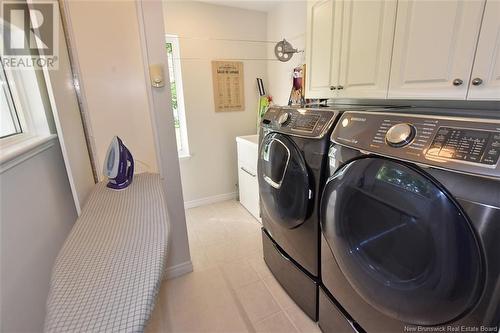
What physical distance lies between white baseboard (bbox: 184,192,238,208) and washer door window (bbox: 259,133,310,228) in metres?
1.61

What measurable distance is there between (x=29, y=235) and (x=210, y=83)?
2229mm

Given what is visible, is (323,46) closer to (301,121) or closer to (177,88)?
(301,121)

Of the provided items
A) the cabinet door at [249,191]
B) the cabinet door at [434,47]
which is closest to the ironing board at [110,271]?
the cabinet door at [434,47]

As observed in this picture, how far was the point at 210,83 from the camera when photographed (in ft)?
9.00

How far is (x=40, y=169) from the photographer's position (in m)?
1.06

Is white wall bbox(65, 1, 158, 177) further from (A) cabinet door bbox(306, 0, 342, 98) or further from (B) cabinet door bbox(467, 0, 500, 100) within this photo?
(B) cabinet door bbox(467, 0, 500, 100)

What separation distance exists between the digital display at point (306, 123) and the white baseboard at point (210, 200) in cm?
206

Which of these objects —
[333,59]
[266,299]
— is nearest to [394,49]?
[333,59]

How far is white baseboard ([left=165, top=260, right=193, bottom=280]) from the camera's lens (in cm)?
182

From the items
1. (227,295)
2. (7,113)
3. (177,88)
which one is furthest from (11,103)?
(177,88)

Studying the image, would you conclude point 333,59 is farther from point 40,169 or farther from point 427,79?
point 40,169

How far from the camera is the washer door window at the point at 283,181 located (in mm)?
1225

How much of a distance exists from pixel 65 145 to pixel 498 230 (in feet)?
5.31

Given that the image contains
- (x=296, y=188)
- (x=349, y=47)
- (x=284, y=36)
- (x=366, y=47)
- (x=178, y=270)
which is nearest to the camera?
(x=296, y=188)
